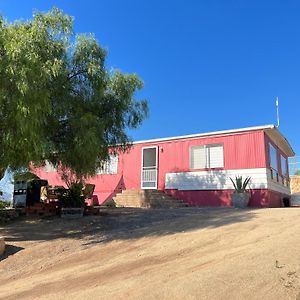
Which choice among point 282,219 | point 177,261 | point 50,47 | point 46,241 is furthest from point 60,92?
point 282,219

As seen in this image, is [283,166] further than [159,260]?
Yes

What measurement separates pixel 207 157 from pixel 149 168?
3237 millimetres

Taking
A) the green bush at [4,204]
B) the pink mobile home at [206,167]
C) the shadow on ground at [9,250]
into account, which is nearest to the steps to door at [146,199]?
the pink mobile home at [206,167]

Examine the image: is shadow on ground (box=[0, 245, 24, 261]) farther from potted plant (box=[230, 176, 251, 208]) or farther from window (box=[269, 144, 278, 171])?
window (box=[269, 144, 278, 171])

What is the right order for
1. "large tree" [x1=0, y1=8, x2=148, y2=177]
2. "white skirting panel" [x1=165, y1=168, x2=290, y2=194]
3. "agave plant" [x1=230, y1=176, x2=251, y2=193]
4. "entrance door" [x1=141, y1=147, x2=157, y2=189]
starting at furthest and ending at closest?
1. "entrance door" [x1=141, y1=147, x2=157, y2=189]
2. "white skirting panel" [x1=165, y1=168, x2=290, y2=194]
3. "agave plant" [x1=230, y1=176, x2=251, y2=193]
4. "large tree" [x1=0, y1=8, x2=148, y2=177]

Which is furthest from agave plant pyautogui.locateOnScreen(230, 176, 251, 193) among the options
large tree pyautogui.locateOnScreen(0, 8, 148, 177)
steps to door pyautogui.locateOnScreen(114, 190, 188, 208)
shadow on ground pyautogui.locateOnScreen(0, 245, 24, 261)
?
shadow on ground pyautogui.locateOnScreen(0, 245, 24, 261)

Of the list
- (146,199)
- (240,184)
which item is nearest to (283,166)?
(240,184)

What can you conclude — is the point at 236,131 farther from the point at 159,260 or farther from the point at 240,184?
the point at 159,260

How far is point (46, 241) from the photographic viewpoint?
9430 mm

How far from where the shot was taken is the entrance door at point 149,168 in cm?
1990

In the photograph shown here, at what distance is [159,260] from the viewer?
22.7 ft

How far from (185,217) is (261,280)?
619cm

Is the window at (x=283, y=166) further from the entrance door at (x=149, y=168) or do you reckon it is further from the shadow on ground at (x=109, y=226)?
the shadow on ground at (x=109, y=226)

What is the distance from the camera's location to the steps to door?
1762 centimetres
